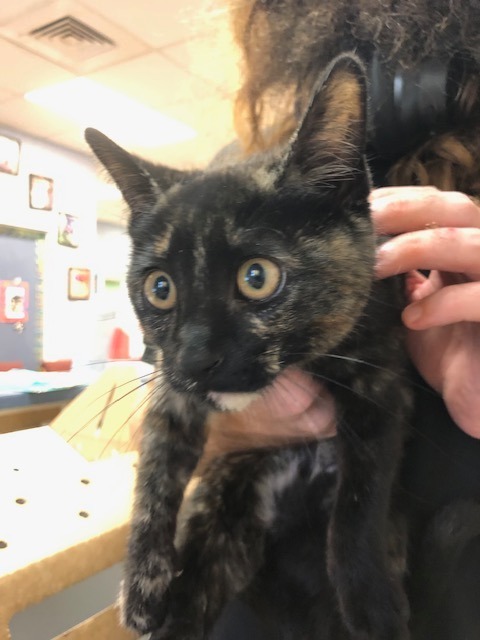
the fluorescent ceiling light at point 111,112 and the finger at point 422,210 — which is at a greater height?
the fluorescent ceiling light at point 111,112

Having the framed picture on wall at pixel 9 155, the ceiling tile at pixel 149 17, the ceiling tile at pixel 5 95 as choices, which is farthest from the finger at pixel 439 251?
the framed picture on wall at pixel 9 155

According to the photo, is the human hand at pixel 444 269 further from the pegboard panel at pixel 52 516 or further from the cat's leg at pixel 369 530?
the pegboard panel at pixel 52 516

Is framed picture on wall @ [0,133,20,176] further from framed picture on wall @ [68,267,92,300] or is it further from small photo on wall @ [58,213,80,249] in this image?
framed picture on wall @ [68,267,92,300]

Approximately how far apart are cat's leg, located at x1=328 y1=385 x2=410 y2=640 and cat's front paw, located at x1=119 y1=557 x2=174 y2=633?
0.22 m

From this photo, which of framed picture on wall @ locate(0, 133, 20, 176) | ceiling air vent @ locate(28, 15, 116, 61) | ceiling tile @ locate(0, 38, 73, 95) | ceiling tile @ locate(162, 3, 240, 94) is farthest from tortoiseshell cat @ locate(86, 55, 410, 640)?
framed picture on wall @ locate(0, 133, 20, 176)

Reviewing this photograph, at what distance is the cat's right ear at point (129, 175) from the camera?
817 mm

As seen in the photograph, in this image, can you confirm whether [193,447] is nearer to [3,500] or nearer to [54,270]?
[3,500]

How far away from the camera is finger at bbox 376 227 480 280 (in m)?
0.70

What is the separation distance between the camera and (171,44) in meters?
2.90

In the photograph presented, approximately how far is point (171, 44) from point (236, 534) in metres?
2.62

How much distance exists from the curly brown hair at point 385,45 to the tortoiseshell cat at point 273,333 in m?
0.21

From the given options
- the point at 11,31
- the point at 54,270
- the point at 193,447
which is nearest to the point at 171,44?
the point at 11,31

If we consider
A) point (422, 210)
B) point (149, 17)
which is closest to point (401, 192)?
point (422, 210)

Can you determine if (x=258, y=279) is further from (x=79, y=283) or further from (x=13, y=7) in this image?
(x=79, y=283)
